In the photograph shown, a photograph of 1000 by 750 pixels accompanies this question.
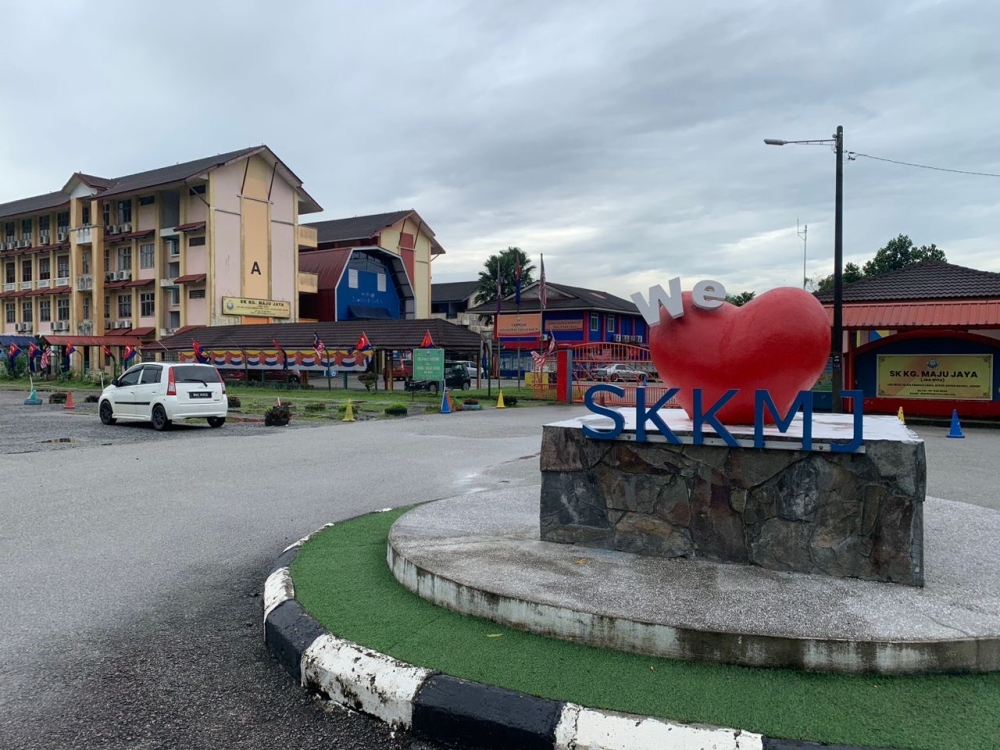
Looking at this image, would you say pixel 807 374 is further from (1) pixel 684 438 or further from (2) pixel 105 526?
(2) pixel 105 526

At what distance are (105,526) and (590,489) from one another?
4984mm

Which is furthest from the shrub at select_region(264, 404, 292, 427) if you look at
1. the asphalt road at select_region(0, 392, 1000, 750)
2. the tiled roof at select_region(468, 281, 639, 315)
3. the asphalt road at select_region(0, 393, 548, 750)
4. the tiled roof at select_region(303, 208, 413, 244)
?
the tiled roof at select_region(303, 208, 413, 244)

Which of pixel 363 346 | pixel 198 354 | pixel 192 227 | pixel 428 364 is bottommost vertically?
pixel 428 364

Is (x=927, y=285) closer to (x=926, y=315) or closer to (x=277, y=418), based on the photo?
(x=926, y=315)

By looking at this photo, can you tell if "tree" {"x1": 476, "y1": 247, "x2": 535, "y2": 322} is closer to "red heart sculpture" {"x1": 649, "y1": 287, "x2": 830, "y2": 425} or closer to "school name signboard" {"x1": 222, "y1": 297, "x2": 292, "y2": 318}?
"school name signboard" {"x1": 222, "y1": 297, "x2": 292, "y2": 318}

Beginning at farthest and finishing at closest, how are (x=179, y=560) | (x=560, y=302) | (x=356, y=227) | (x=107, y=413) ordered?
1. (x=356, y=227)
2. (x=560, y=302)
3. (x=107, y=413)
4. (x=179, y=560)

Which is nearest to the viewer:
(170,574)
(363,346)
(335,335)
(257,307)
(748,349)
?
(748,349)

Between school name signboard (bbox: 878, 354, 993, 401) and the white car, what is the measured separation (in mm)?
17819

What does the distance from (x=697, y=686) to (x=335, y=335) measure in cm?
3253

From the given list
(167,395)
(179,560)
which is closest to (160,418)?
(167,395)

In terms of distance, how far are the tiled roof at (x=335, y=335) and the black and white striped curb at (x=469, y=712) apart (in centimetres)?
2728

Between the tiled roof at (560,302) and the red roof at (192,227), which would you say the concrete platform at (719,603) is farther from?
the tiled roof at (560,302)

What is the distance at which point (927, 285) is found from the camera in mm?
23422

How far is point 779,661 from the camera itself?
12.1 ft
